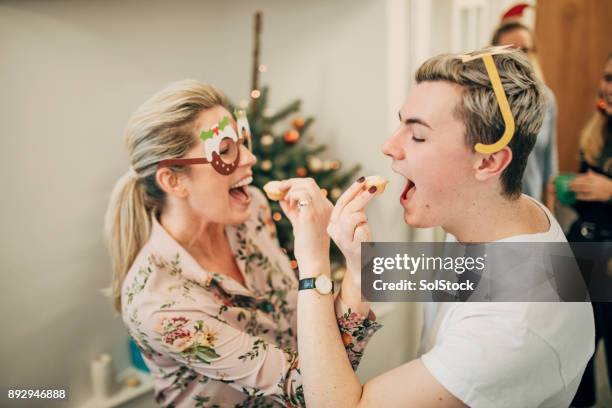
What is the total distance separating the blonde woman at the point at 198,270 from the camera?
3.77 feet

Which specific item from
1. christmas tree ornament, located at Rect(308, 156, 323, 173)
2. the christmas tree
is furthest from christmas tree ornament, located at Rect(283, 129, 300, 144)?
christmas tree ornament, located at Rect(308, 156, 323, 173)

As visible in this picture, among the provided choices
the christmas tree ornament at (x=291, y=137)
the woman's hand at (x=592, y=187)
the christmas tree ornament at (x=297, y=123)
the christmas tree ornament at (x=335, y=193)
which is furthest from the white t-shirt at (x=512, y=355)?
the christmas tree ornament at (x=297, y=123)

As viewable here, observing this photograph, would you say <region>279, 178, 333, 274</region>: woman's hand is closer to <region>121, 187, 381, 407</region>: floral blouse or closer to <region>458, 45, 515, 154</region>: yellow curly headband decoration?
<region>121, 187, 381, 407</region>: floral blouse

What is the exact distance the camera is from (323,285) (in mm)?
1031

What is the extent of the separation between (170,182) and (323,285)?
20.3 inches

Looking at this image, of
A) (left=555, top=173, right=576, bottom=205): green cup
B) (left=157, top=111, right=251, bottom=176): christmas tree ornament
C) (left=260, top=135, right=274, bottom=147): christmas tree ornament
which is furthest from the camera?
(left=260, top=135, right=274, bottom=147): christmas tree ornament

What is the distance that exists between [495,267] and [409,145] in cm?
31

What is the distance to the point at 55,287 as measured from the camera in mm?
1830

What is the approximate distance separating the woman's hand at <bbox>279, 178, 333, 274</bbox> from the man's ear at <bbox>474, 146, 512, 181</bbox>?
329mm

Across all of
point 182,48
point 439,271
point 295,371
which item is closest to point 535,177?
point 439,271

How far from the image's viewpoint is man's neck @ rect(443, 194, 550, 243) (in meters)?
1.02

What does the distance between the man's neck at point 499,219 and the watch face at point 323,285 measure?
31 cm

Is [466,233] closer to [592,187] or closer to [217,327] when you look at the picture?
[217,327]

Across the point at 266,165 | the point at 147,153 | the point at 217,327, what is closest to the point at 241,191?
the point at 147,153
